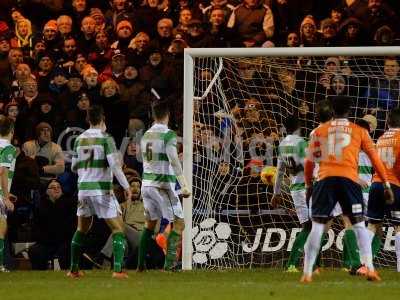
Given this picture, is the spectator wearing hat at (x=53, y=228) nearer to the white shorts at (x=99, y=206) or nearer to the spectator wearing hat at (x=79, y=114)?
the spectator wearing hat at (x=79, y=114)

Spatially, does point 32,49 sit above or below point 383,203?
above

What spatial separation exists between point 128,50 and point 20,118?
6.33ft

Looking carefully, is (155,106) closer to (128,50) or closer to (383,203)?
(383,203)

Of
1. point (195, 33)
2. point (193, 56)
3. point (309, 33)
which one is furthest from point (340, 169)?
point (195, 33)

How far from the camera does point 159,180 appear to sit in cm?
1301

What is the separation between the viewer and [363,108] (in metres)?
15.2

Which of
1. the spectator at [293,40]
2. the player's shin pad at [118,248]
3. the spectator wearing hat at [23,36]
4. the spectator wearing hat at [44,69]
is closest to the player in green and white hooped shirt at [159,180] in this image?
the player's shin pad at [118,248]

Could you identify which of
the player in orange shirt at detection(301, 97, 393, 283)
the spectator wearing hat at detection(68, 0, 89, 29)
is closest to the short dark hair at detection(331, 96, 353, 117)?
the player in orange shirt at detection(301, 97, 393, 283)

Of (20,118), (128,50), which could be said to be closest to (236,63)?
(128,50)

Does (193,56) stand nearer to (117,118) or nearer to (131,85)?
(117,118)

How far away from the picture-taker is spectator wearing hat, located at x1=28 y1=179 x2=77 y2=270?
1543 centimetres

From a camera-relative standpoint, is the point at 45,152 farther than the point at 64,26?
No

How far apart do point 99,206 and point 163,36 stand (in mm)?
5612

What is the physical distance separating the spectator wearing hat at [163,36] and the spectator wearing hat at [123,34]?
0.43 metres
